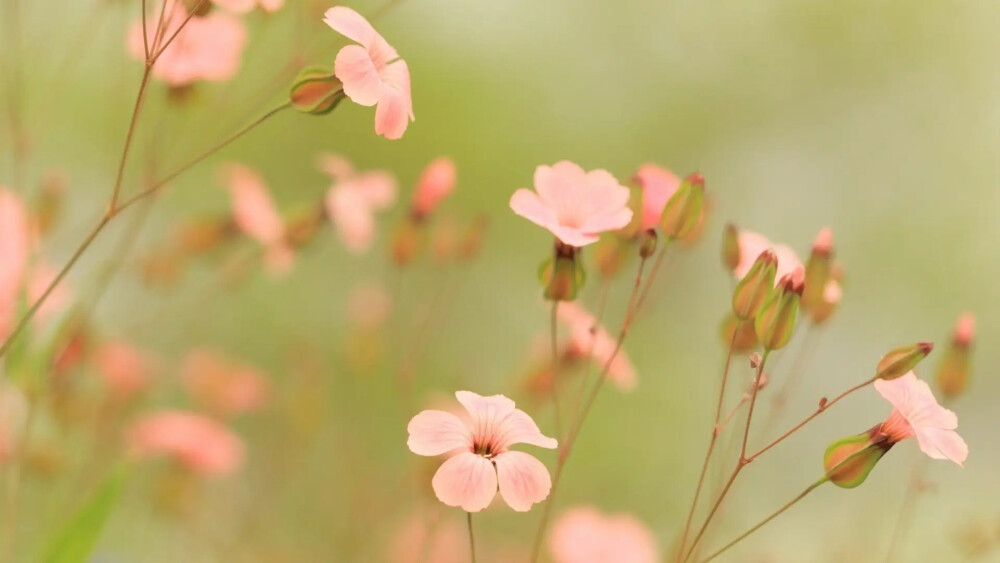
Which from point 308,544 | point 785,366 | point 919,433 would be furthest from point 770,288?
point 785,366

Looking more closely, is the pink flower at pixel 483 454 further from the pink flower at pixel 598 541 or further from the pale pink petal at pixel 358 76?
the pink flower at pixel 598 541

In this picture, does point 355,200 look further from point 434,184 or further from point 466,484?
point 466,484

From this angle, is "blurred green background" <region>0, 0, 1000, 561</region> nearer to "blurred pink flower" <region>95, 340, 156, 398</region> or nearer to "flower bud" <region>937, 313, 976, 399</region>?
"blurred pink flower" <region>95, 340, 156, 398</region>

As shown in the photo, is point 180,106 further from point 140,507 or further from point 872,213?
point 872,213

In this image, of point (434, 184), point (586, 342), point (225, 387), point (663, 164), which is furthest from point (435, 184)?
point (663, 164)

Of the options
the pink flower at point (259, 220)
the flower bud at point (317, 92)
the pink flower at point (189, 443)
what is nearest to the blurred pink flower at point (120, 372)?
the pink flower at point (189, 443)

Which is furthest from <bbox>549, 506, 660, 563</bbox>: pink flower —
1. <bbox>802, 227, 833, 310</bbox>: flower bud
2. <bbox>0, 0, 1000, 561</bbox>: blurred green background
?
<bbox>0, 0, 1000, 561</bbox>: blurred green background

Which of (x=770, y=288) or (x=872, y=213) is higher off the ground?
(x=872, y=213)
